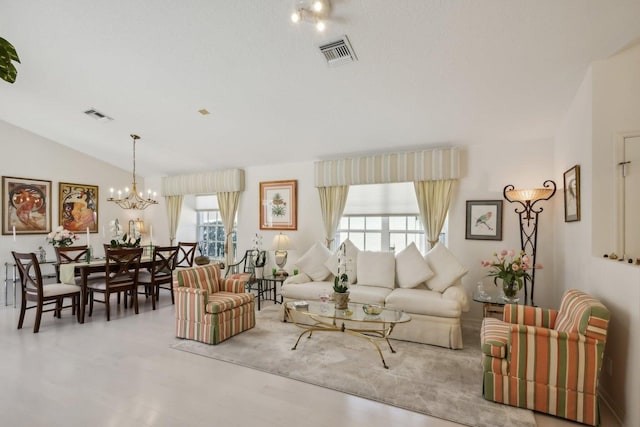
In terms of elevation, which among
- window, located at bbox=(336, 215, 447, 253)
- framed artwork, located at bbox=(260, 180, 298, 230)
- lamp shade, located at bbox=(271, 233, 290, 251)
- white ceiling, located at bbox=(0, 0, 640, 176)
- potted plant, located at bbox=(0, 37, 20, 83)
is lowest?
lamp shade, located at bbox=(271, 233, 290, 251)

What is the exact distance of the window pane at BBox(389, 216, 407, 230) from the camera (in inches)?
203

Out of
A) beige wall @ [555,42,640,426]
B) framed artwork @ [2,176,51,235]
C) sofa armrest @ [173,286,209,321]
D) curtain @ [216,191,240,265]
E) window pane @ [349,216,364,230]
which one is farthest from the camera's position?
curtain @ [216,191,240,265]

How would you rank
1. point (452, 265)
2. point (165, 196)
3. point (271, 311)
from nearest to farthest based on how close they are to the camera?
point (452, 265)
point (271, 311)
point (165, 196)

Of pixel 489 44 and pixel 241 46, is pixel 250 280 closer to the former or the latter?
pixel 241 46

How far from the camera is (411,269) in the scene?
432 centimetres

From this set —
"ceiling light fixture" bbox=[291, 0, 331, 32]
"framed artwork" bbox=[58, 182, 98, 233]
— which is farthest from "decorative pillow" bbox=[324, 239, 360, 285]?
"framed artwork" bbox=[58, 182, 98, 233]

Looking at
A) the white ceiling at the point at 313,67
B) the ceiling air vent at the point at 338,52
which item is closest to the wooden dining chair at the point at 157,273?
the white ceiling at the point at 313,67

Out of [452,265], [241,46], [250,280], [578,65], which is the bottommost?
[250,280]

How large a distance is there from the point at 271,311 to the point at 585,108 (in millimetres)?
4515

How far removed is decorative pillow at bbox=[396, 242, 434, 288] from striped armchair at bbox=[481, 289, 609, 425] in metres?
1.61

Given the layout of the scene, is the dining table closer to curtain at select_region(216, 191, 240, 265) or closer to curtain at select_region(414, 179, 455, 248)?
curtain at select_region(216, 191, 240, 265)

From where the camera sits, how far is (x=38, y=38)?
3.30 meters

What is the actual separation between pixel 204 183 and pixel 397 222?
4081mm

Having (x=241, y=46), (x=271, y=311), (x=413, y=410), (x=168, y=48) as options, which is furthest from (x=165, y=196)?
(x=413, y=410)
